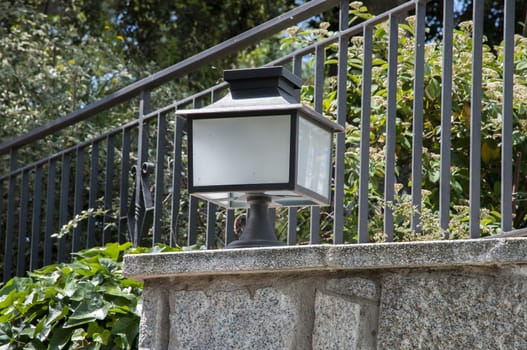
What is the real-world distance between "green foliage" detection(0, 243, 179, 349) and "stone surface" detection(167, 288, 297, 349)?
527 mm

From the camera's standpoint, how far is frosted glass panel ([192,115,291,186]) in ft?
8.13

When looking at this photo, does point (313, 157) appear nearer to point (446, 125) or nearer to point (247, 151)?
point (247, 151)

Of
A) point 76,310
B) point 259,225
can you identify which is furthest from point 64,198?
point 259,225

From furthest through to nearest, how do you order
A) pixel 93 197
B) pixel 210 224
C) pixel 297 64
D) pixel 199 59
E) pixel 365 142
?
1. pixel 93 197
2. pixel 199 59
3. pixel 210 224
4. pixel 297 64
5. pixel 365 142

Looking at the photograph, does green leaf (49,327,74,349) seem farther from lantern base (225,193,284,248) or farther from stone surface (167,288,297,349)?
lantern base (225,193,284,248)

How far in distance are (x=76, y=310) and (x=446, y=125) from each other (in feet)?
4.28

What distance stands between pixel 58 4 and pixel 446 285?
23.2 ft

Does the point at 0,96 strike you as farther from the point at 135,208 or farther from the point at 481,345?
the point at 481,345

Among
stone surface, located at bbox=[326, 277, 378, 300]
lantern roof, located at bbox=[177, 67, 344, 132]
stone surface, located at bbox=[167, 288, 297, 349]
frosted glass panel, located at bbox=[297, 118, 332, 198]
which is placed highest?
lantern roof, located at bbox=[177, 67, 344, 132]

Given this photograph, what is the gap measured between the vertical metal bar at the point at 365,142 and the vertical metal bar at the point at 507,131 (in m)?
0.42

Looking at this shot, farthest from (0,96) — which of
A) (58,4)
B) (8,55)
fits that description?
(58,4)

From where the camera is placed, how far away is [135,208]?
12.5 feet

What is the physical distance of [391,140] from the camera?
2729mm

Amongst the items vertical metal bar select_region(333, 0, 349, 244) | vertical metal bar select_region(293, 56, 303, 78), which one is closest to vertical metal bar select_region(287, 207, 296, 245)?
vertical metal bar select_region(333, 0, 349, 244)
